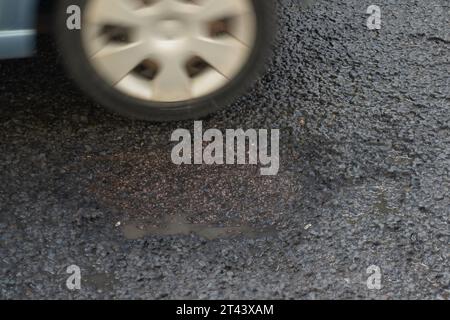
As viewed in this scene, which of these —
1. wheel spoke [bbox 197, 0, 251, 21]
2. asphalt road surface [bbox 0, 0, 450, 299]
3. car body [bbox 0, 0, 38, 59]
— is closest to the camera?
asphalt road surface [bbox 0, 0, 450, 299]

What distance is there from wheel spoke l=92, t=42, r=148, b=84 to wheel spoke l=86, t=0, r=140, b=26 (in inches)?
3.8

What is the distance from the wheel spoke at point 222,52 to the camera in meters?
2.75

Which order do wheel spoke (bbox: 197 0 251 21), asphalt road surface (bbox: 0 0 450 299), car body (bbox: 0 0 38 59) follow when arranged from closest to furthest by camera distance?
asphalt road surface (bbox: 0 0 450 299) < car body (bbox: 0 0 38 59) < wheel spoke (bbox: 197 0 251 21)

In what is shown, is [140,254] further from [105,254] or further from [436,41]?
[436,41]

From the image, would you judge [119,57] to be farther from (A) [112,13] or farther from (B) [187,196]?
(B) [187,196]

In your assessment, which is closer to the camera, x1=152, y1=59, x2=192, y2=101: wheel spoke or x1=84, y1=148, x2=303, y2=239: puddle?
x1=84, y1=148, x2=303, y2=239: puddle

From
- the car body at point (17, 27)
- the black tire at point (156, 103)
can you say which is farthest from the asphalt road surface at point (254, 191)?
the car body at point (17, 27)

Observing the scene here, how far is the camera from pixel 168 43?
2.72 m

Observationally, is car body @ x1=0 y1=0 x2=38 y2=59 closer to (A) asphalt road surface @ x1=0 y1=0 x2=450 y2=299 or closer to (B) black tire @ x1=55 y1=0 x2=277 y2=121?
(B) black tire @ x1=55 y1=0 x2=277 y2=121

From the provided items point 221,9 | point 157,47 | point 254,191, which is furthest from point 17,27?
point 254,191

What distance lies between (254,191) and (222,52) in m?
0.56

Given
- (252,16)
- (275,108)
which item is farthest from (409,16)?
(252,16)

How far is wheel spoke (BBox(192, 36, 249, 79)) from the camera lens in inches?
108

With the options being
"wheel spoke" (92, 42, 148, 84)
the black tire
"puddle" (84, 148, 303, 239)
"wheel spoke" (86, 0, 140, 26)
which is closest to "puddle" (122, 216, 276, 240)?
"puddle" (84, 148, 303, 239)
